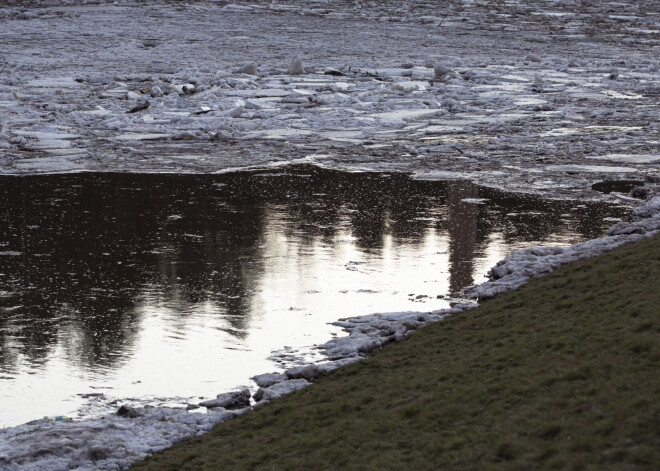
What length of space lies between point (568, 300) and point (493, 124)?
14140mm

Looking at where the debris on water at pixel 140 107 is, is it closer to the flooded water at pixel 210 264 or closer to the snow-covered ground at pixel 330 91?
the snow-covered ground at pixel 330 91

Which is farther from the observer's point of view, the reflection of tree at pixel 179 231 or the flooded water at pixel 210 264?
the reflection of tree at pixel 179 231

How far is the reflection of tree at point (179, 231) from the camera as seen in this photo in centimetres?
937

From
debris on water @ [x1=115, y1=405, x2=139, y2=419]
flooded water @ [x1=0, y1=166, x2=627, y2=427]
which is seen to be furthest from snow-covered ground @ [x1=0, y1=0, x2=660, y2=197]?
debris on water @ [x1=115, y1=405, x2=139, y2=419]

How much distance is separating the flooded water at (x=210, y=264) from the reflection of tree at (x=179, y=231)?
0.03m

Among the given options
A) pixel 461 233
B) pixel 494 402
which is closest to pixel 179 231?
pixel 461 233

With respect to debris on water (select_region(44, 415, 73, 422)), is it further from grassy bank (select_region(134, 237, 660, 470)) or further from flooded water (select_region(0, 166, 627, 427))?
grassy bank (select_region(134, 237, 660, 470))

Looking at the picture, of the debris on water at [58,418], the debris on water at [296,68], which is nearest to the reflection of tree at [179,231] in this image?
the debris on water at [58,418]

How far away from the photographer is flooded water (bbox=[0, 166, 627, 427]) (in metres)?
8.15

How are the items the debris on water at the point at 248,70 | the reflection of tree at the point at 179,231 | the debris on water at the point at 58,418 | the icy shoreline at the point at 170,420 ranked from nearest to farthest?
1. the icy shoreline at the point at 170,420
2. the debris on water at the point at 58,418
3. the reflection of tree at the point at 179,231
4. the debris on water at the point at 248,70

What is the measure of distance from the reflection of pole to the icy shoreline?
961 mm

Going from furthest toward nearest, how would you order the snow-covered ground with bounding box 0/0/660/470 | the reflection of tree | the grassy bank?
the snow-covered ground with bounding box 0/0/660/470, the reflection of tree, the grassy bank

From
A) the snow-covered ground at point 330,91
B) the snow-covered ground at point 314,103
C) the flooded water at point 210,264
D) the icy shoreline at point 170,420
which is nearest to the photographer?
the icy shoreline at point 170,420

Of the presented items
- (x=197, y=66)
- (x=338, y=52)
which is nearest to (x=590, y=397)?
(x=197, y=66)
